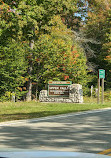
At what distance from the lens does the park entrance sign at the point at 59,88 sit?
2958 centimetres

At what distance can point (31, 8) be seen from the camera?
2295cm

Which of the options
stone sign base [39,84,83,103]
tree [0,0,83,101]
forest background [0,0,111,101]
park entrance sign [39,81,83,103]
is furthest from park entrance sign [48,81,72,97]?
tree [0,0,83,101]

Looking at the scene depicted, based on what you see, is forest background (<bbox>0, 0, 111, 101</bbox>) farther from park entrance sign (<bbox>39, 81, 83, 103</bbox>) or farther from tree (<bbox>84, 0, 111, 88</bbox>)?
park entrance sign (<bbox>39, 81, 83, 103</bbox>)

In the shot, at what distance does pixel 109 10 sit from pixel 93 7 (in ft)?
16.0

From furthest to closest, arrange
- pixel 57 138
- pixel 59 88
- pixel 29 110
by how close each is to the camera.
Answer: pixel 59 88
pixel 29 110
pixel 57 138

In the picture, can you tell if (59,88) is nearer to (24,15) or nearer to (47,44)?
(47,44)

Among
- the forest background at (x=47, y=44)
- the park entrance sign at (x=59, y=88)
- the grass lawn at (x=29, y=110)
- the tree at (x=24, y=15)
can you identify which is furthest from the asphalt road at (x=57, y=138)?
the park entrance sign at (x=59, y=88)

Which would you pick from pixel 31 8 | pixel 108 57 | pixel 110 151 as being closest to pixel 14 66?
pixel 31 8

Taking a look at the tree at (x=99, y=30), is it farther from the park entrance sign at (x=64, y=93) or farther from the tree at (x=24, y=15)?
the park entrance sign at (x=64, y=93)

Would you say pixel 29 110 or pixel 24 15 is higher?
pixel 24 15

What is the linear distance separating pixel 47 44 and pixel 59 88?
280 inches

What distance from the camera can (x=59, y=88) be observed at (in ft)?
97.5

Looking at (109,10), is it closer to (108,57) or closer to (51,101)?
(108,57)

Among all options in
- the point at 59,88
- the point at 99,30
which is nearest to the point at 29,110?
the point at 59,88
